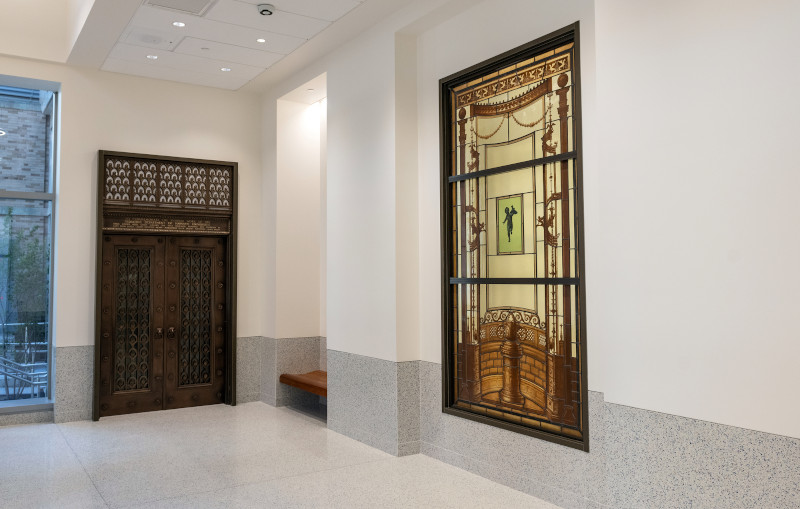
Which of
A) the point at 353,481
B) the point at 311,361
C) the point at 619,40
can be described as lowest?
the point at 353,481

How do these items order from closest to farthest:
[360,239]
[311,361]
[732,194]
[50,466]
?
[732,194], [50,466], [360,239], [311,361]

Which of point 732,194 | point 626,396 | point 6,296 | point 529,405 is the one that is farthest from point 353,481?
point 6,296

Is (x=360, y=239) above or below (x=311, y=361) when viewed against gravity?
above

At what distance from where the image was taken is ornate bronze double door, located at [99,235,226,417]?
7328 millimetres

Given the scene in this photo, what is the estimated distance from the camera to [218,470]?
519 centimetres

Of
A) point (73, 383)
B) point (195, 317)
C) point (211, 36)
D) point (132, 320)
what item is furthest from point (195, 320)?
point (211, 36)

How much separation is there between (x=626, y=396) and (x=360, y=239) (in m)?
3.30

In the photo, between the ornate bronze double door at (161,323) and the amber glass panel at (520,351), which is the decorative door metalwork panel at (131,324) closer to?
the ornate bronze double door at (161,323)

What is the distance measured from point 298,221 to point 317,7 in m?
3.05

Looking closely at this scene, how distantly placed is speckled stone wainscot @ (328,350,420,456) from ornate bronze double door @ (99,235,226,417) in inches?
86.8

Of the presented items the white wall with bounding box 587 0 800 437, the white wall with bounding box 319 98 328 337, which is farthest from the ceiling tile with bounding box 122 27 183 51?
the white wall with bounding box 587 0 800 437

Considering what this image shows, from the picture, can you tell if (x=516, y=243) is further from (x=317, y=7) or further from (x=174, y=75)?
(x=174, y=75)

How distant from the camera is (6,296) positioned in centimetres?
707

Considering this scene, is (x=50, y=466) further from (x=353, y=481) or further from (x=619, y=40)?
(x=619, y=40)
